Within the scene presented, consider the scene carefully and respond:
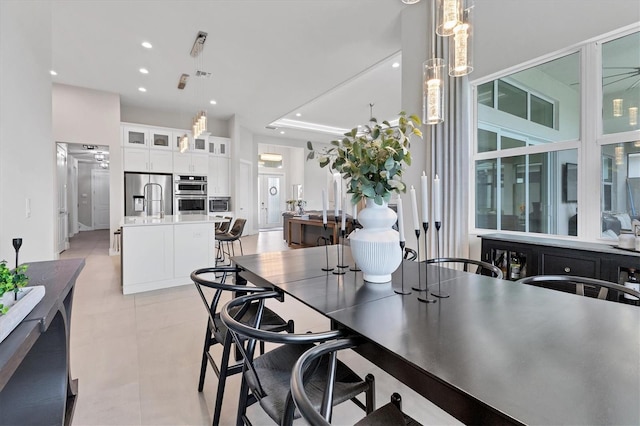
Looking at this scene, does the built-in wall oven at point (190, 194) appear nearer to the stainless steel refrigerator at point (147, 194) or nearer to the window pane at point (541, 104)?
the stainless steel refrigerator at point (147, 194)

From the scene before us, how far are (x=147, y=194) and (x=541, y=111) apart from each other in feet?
24.2

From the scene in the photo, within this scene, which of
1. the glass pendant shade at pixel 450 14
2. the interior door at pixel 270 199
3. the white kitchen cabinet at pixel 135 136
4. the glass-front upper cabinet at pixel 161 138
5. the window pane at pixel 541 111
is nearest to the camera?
the glass pendant shade at pixel 450 14

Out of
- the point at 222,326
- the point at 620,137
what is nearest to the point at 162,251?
the point at 222,326

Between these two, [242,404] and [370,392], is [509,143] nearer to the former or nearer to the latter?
[370,392]

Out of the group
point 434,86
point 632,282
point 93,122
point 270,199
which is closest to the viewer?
point 632,282

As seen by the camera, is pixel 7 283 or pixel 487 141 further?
pixel 487 141

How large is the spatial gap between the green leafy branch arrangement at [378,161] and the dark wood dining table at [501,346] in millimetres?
471

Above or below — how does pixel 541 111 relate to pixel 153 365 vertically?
above

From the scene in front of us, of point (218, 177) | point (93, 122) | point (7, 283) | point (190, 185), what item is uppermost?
point (93, 122)

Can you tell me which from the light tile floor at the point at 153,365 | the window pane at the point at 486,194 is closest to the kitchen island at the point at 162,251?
the light tile floor at the point at 153,365

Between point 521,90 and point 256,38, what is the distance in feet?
10.8

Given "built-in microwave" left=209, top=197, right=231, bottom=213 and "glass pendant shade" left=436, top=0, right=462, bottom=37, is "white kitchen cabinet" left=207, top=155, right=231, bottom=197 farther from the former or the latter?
"glass pendant shade" left=436, top=0, right=462, bottom=37

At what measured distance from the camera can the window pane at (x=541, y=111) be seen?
2635 mm

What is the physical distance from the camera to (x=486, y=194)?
3129 millimetres
